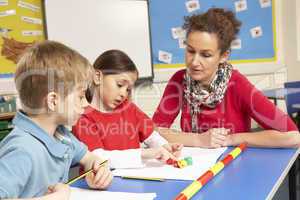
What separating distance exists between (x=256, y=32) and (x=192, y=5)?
719mm

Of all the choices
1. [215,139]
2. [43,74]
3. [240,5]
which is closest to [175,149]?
[215,139]

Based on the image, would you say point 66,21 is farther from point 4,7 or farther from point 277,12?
point 277,12

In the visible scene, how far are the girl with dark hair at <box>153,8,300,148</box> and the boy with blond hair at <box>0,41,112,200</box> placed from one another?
623 mm

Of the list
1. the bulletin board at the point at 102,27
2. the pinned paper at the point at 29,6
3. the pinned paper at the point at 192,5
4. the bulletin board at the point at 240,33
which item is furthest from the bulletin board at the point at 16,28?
the pinned paper at the point at 192,5

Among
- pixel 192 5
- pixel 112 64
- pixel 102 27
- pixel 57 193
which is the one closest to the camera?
pixel 57 193

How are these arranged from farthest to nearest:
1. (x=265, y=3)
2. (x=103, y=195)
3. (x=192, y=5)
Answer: (x=192, y=5)
(x=265, y=3)
(x=103, y=195)

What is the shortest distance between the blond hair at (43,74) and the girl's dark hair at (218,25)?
733 mm

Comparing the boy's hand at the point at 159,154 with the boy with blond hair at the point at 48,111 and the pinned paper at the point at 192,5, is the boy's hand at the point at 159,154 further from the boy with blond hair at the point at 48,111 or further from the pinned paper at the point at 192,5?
the pinned paper at the point at 192,5

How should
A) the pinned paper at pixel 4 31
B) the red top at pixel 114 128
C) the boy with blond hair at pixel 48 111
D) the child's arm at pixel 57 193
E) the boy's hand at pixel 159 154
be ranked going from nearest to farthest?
the child's arm at pixel 57 193, the boy with blond hair at pixel 48 111, the boy's hand at pixel 159 154, the red top at pixel 114 128, the pinned paper at pixel 4 31

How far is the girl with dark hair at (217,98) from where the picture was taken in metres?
1.48

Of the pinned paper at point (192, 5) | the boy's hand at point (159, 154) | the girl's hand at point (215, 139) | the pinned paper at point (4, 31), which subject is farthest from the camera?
the pinned paper at point (192, 5)

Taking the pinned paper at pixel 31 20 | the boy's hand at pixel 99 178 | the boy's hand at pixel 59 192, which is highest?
the pinned paper at pixel 31 20

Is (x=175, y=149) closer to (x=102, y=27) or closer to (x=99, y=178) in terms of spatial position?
(x=99, y=178)

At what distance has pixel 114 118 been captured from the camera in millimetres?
1484
